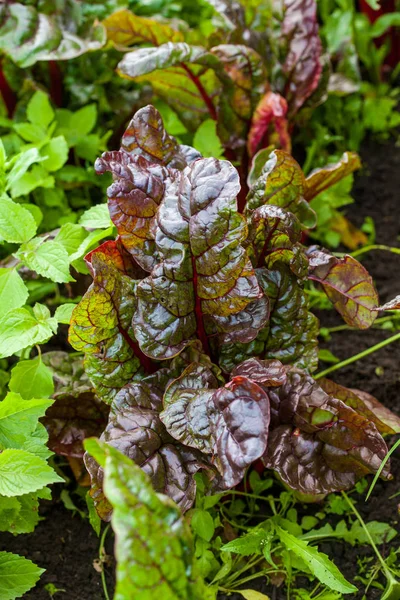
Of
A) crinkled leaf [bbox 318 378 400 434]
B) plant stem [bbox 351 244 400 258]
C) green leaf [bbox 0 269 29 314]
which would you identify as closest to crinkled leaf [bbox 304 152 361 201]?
plant stem [bbox 351 244 400 258]

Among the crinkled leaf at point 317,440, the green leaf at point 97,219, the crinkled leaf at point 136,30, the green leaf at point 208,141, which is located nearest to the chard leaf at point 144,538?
the crinkled leaf at point 317,440

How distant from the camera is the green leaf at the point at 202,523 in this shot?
5.41 feet

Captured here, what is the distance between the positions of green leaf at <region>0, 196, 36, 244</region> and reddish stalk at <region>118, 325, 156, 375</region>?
0.32 m

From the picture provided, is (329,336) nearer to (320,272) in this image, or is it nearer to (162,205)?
(320,272)

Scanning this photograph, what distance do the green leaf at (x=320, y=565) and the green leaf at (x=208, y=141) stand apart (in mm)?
1138

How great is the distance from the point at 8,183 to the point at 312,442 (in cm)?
100

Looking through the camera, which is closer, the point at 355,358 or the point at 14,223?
the point at 14,223

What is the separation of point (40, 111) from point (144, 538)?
64.6 inches

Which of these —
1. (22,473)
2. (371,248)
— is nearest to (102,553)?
(22,473)

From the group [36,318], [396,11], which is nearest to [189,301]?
[36,318]

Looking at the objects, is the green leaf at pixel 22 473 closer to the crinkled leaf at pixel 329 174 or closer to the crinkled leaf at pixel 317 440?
the crinkled leaf at pixel 317 440

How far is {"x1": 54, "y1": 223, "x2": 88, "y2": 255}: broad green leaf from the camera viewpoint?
178 cm

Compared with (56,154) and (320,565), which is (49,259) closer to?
(56,154)

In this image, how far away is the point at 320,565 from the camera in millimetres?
1569
